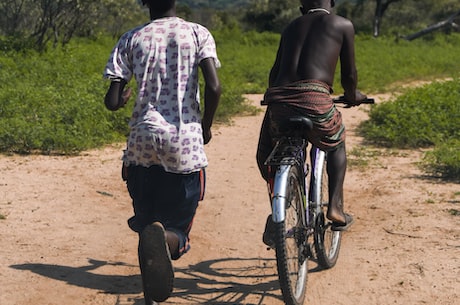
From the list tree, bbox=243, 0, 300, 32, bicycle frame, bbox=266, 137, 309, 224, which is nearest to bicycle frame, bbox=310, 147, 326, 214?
bicycle frame, bbox=266, 137, 309, 224

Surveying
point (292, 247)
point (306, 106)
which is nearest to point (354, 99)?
point (306, 106)

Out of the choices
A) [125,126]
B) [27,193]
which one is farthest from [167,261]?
[125,126]

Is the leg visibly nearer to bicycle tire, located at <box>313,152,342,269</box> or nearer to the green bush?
bicycle tire, located at <box>313,152,342,269</box>

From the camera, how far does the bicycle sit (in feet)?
12.6

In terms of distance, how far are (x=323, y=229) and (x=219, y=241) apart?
3.75 ft

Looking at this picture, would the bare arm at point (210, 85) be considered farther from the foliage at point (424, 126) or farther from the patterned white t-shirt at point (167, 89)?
the foliage at point (424, 126)

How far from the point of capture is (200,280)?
477cm

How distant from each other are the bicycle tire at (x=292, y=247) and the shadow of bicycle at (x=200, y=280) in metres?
0.25

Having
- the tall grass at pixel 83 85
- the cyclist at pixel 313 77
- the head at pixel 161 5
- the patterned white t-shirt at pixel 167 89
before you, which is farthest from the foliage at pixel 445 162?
the head at pixel 161 5

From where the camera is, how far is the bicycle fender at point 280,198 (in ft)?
12.5

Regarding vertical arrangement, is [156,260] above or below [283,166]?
below

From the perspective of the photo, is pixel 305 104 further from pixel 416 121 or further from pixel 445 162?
pixel 416 121

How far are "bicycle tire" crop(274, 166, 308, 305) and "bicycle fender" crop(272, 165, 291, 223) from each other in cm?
3

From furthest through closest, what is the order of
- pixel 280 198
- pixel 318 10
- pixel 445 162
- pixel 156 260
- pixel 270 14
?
pixel 270 14, pixel 445 162, pixel 318 10, pixel 280 198, pixel 156 260
